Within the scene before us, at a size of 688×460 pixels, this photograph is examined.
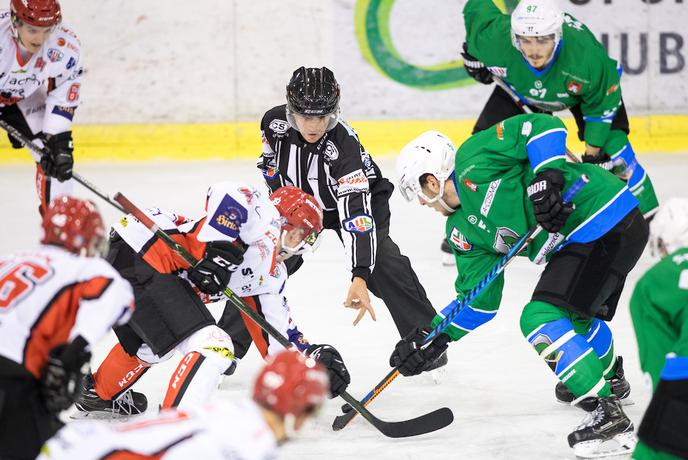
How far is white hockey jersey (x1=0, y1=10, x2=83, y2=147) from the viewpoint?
455 centimetres

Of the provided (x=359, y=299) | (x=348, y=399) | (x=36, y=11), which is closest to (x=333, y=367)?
(x=348, y=399)

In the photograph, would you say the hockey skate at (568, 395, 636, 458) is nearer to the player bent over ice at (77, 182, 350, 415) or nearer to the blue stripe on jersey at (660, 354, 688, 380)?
the player bent over ice at (77, 182, 350, 415)

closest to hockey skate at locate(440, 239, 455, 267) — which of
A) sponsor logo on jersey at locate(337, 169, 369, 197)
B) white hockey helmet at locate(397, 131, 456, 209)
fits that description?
sponsor logo on jersey at locate(337, 169, 369, 197)

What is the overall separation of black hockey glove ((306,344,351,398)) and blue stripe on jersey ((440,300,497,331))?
0.38 metres

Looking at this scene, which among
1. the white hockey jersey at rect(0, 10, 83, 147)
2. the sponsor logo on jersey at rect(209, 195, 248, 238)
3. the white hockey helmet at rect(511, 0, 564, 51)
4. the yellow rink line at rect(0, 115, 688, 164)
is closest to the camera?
the sponsor logo on jersey at rect(209, 195, 248, 238)

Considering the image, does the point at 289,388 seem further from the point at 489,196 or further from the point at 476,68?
the point at 476,68

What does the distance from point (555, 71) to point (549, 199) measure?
A: 184 cm

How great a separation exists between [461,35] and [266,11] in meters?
1.34

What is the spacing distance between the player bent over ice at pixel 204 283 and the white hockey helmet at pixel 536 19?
1723 millimetres

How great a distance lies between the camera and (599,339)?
3650 mm

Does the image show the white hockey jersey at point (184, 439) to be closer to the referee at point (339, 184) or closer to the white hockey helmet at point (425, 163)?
the white hockey helmet at point (425, 163)

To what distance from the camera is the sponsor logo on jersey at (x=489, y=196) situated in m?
3.42

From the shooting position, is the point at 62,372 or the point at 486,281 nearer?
the point at 62,372

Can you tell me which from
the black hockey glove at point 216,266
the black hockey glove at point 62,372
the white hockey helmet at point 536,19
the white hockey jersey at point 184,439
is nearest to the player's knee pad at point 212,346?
the black hockey glove at point 216,266
